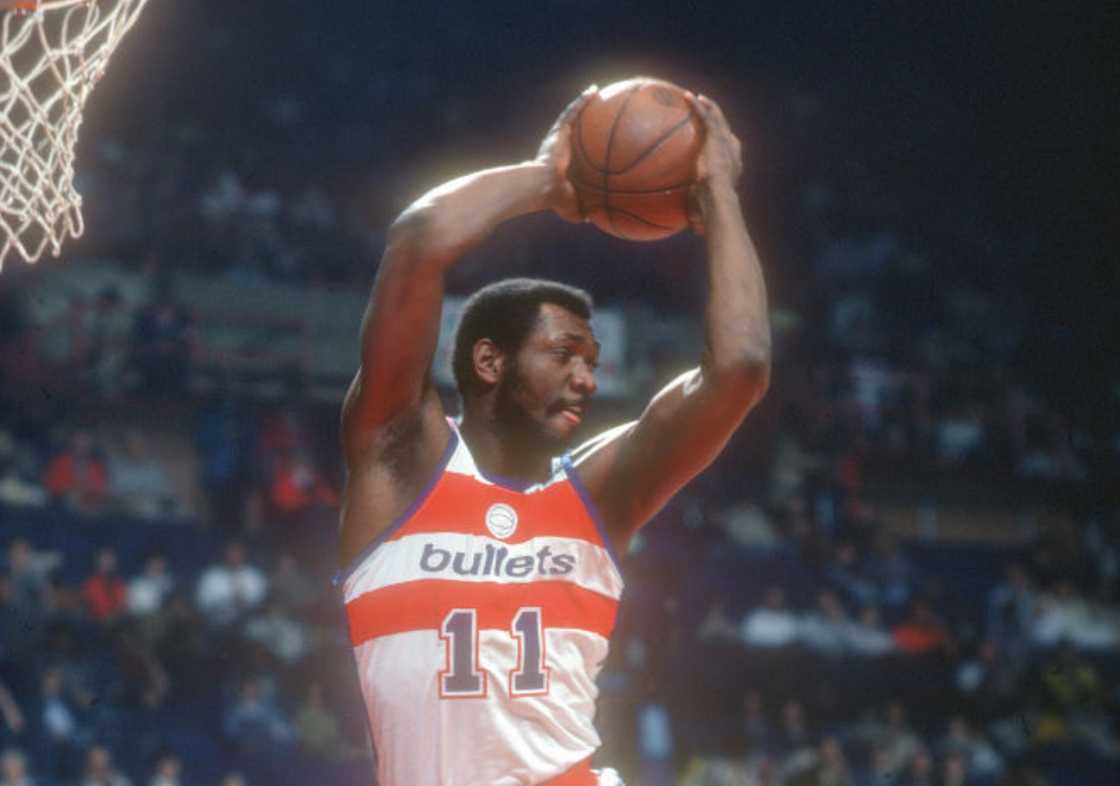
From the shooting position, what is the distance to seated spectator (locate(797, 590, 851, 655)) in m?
11.3

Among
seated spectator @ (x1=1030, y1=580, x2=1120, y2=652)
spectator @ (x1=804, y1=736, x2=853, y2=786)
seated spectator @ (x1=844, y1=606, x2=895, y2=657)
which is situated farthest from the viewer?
seated spectator @ (x1=1030, y1=580, x2=1120, y2=652)

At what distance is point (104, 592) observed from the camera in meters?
9.40

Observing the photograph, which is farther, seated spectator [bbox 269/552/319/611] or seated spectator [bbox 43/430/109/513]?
seated spectator [bbox 43/430/109/513]

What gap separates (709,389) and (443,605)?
641mm

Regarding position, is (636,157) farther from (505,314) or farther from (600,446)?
(600,446)

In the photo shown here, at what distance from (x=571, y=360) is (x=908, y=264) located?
13.2m

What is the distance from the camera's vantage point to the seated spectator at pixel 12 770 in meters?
8.20

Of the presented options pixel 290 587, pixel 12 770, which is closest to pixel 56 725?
pixel 12 770

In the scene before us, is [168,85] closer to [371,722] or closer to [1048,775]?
[1048,775]

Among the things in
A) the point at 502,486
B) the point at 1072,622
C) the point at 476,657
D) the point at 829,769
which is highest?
the point at 1072,622

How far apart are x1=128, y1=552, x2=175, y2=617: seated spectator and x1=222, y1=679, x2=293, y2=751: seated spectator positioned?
79 cm

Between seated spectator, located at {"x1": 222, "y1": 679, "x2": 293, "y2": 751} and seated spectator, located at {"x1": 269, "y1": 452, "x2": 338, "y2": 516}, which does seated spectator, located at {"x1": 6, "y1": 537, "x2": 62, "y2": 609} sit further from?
seated spectator, located at {"x1": 269, "y1": 452, "x2": 338, "y2": 516}

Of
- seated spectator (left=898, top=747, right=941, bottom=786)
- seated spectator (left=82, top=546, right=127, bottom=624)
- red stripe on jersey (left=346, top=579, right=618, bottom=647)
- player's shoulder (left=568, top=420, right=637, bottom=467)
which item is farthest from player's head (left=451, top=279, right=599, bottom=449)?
seated spectator (left=898, top=747, right=941, bottom=786)

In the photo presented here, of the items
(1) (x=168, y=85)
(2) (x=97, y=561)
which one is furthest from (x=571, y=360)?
(1) (x=168, y=85)
